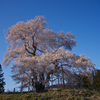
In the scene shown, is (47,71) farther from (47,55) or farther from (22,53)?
(22,53)

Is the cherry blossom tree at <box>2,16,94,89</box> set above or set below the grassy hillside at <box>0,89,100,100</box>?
above

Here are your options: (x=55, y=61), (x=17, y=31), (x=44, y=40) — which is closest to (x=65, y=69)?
(x=55, y=61)

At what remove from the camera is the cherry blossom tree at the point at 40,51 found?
2548 centimetres

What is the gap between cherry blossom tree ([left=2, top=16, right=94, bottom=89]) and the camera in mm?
25484

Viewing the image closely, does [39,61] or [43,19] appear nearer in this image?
[39,61]

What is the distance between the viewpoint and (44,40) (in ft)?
95.4

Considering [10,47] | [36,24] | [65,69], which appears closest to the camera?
[65,69]

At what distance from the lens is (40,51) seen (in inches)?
1242

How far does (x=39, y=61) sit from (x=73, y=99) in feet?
43.4

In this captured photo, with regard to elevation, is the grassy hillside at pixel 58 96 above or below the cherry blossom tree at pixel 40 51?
below

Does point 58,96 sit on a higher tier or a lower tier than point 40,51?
lower

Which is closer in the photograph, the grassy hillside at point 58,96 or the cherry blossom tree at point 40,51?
the grassy hillside at point 58,96

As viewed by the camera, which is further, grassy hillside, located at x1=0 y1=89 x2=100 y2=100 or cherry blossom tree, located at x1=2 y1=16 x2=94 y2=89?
cherry blossom tree, located at x1=2 y1=16 x2=94 y2=89

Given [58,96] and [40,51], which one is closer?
[58,96]
